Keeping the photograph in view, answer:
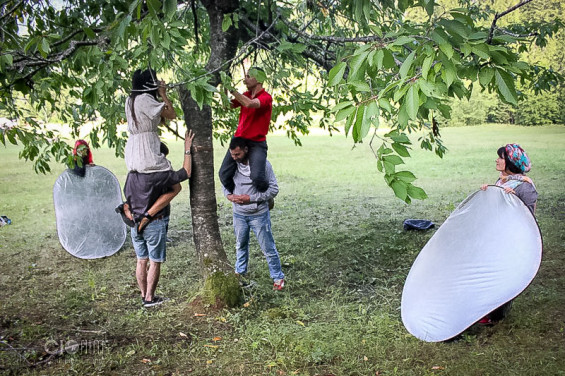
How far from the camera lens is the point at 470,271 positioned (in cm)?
338

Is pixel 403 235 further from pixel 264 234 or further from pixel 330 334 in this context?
pixel 330 334

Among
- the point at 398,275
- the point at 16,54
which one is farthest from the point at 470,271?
the point at 16,54

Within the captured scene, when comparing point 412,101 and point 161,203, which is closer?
point 412,101

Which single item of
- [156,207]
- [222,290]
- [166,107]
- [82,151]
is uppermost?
[166,107]

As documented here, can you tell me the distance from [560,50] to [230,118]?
292 inches

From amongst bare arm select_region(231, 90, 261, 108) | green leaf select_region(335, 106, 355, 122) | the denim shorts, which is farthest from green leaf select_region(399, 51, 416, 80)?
the denim shorts

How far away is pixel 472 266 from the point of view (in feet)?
11.1

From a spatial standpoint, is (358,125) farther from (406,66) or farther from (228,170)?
(228,170)

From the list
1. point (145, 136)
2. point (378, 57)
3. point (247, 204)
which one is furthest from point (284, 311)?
point (378, 57)

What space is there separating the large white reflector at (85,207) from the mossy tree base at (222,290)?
1.97 m

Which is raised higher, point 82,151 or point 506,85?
point 506,85

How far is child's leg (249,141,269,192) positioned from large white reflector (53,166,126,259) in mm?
2039

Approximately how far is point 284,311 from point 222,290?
0.49 m

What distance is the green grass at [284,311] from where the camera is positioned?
302 cm
